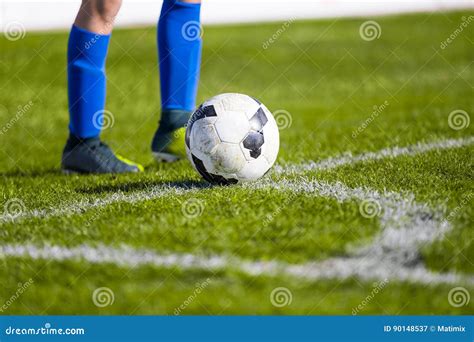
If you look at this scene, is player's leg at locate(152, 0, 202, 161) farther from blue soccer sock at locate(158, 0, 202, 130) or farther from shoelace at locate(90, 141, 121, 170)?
shoelace at locate(90, 141, 121, 170)

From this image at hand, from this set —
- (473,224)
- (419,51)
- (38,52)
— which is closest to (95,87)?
(473,224)

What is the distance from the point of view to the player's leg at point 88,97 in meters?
4.82

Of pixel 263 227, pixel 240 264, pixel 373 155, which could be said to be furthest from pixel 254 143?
pixel 373 155

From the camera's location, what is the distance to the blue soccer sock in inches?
205

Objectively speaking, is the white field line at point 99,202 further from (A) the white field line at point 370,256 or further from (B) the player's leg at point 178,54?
(B) the player's leg at point 178,54

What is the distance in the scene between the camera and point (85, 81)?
4.91m

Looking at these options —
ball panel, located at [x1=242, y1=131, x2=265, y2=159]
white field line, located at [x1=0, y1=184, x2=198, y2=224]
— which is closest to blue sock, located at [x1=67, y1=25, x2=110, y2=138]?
white field line, located at [x1=0, y1=184, x2=198, y2=224]

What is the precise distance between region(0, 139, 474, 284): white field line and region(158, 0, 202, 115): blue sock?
2.16 meters

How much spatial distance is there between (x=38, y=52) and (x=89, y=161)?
7985 mm

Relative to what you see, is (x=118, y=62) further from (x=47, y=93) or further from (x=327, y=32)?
(x=327, y=32)

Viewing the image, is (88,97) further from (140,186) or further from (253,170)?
(253,170)

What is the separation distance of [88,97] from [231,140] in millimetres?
1484

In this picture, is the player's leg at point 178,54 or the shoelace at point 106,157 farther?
the player's leg at point 178,54

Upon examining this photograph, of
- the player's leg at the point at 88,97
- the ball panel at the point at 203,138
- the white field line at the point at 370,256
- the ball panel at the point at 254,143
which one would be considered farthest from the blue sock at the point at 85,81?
the white field line at the point at 370,256
